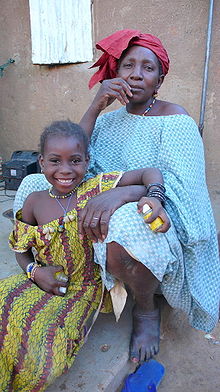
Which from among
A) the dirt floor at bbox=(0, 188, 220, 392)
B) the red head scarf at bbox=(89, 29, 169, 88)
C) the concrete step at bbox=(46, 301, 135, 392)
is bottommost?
Answer: the dirt floor at bbox=(0, 188, 220, 392)

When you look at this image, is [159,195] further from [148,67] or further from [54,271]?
[148,67]

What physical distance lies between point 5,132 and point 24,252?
161 inches

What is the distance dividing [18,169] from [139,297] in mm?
3171

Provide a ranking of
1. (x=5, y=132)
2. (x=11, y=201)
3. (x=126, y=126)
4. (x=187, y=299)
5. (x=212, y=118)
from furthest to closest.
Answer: (x=5, y=132) → (x=11, y=201) → (x=212, y=118) → (x=126, y=126) → (x=187, y=299)

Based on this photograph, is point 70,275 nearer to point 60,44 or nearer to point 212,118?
point 212,118

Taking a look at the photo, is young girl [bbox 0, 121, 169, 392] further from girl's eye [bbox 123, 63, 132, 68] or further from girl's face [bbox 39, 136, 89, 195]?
girl's eye [bbox 123, 63, 132, 68]

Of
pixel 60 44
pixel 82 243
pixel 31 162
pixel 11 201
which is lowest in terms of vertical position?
pixel 11 201

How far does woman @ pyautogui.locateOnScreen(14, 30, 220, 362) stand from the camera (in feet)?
4.91

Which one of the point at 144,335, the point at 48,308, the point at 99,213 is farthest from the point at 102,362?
the point at 99,213

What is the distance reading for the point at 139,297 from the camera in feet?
5.66

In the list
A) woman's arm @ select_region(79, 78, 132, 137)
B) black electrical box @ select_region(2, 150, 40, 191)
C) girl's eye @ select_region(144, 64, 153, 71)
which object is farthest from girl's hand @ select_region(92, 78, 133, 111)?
black electrical box @ select_region(2, 150, 40, 191)

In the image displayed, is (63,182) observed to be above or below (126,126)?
below

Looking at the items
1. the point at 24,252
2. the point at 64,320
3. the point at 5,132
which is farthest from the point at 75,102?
the point at 64,320

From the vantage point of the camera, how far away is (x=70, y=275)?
172 centimetres
